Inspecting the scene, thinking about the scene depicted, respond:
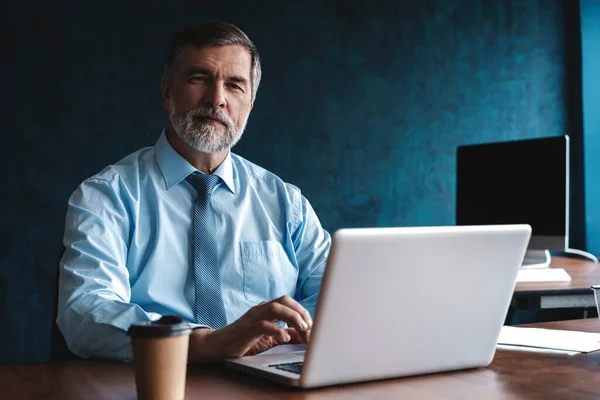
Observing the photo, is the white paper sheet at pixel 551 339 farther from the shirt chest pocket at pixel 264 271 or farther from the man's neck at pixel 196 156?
the man's neck at pixel 196 156

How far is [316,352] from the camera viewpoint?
3.48 ft

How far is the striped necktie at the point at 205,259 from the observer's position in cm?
173

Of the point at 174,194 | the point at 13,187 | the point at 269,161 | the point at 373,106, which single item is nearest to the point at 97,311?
the point at 174,194

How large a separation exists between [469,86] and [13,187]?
2.40 m

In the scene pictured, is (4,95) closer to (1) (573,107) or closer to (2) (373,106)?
(2) (373,106)

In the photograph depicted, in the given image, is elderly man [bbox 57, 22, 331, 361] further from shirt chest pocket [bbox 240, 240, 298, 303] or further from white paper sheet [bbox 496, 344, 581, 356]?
white paper sheet [bbox 496, 344, 581, 356]

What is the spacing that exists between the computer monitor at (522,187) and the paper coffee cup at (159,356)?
2.33 m

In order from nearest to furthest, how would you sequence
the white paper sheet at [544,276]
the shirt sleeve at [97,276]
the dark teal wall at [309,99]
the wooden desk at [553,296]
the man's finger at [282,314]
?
the man's finger at [282,314]
the shirt sleeve at [97,276]
the wooden desk at [553,296]
the white paper sheet at [544,276]
the dark teal wall at [309,99]

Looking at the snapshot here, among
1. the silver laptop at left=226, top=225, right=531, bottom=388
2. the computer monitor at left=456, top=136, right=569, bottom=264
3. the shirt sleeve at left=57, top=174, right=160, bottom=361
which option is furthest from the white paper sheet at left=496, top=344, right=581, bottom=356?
the computer monitor at left=456, top=136, right=569, bottom=264

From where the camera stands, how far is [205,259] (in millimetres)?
1777

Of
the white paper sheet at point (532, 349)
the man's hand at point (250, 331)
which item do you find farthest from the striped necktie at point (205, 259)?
the white paper sheet at point (532, 349)

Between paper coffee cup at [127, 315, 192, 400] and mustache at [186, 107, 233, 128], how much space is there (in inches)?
39.7

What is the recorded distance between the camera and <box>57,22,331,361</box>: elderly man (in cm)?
164

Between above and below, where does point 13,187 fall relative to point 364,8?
below
